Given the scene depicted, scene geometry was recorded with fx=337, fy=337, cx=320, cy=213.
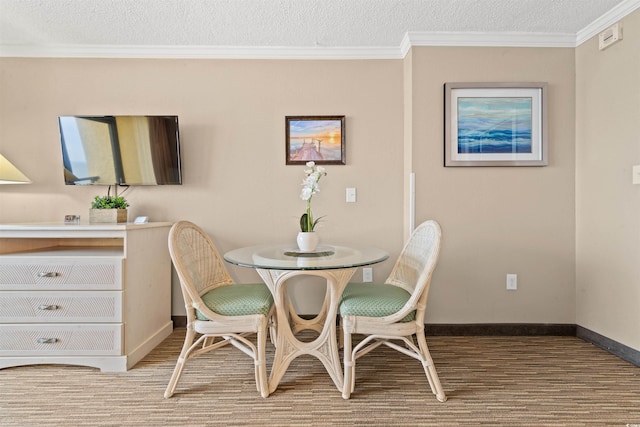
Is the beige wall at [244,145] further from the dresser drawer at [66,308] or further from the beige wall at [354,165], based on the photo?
the dresser drawer at [66,308]

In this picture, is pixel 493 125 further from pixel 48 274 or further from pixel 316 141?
pixel 48 274

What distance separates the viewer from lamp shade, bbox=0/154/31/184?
2484mm

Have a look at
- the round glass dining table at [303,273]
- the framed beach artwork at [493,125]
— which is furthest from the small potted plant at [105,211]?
the framed beach artwork at [493,125]

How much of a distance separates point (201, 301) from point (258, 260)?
0.37 m

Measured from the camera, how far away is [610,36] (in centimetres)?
229

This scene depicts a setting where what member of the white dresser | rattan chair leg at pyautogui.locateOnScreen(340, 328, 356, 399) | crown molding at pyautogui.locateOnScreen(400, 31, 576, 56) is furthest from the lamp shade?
crown molding at pyautogui.locateOnScreen(400, 31, 576, 56)

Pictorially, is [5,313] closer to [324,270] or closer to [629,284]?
[324,270]

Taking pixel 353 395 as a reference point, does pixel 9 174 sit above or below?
above

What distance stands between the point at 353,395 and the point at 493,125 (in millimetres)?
2158

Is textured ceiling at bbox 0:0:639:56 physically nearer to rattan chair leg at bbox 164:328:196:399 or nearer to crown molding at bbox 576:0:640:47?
crown molding at bbox 576:0:640:47

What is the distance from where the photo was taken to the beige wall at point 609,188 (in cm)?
217

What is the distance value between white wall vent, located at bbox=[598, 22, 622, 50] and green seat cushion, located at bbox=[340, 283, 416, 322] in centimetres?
221

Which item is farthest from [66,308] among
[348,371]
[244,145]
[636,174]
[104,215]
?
[636,174]

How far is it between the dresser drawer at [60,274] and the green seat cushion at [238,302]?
2.15 ft
